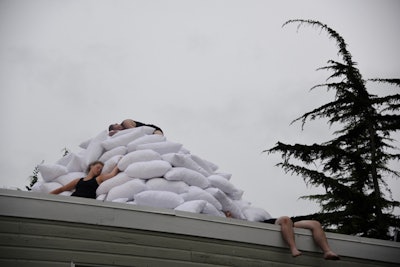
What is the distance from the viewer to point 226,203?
421 cm

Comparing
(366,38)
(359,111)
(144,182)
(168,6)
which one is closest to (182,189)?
(144,182)

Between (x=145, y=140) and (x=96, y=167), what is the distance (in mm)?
569

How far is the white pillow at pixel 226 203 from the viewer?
4.15 meters

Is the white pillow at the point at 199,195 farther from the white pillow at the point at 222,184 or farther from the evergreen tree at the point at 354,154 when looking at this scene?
the evergreen tree at the point at 354,154

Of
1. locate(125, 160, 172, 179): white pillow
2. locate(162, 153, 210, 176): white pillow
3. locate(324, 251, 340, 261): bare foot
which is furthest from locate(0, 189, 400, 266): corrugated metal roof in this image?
locate(162, 153, 210, 176): white pillow

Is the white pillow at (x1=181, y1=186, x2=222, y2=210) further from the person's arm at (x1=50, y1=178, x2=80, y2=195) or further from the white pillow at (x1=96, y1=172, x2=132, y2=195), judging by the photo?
the person's arm at (x1=50, y1=178, x2=80, y2=195)

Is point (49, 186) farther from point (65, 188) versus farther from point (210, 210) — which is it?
point (210, 210)

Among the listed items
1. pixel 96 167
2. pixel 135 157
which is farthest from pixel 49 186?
pixel 135 157

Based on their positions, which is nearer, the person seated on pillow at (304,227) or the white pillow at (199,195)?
the person seated on pillow at (304,227)

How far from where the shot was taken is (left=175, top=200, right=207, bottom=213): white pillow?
3.66 metres

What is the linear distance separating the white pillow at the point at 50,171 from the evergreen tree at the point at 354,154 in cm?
470

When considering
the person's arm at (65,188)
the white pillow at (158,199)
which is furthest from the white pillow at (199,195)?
the person's arm at (65,188)

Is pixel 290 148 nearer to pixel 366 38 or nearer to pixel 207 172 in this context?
pixel 207 172

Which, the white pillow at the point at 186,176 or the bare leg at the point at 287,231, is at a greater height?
the white pillow at the point at 186,176
